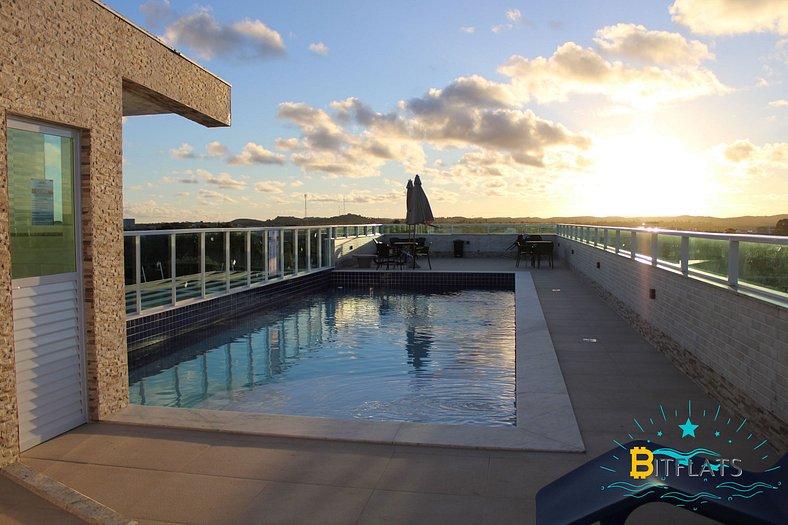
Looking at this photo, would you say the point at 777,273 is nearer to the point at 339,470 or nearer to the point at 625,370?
the point at 625,370

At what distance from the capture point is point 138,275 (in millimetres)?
6906

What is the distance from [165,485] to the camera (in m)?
2.88

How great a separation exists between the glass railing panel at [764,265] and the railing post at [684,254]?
4.67 feet

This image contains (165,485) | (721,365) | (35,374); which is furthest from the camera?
(721,365)

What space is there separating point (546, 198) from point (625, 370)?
836 inches

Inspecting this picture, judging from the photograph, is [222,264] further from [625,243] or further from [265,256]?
[625,243]

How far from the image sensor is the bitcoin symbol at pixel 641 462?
2121 mm

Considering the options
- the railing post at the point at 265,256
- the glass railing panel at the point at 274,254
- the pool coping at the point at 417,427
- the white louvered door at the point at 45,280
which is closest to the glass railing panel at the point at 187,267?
the railing post at the point at 265,256

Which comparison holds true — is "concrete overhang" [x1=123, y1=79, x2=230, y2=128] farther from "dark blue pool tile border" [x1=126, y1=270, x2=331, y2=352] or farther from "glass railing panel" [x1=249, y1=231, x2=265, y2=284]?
"glass railing panel" [x1=249, y1=231, x2=265, y2=284]

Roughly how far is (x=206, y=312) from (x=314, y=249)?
4.94 meters

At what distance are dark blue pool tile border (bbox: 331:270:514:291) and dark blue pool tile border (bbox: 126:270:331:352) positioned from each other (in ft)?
4.85

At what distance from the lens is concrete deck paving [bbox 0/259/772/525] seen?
258 cm

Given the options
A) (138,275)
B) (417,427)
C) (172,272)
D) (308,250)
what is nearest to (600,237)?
(308,250)

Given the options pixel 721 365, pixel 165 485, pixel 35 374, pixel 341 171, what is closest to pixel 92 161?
pixel 35 374
